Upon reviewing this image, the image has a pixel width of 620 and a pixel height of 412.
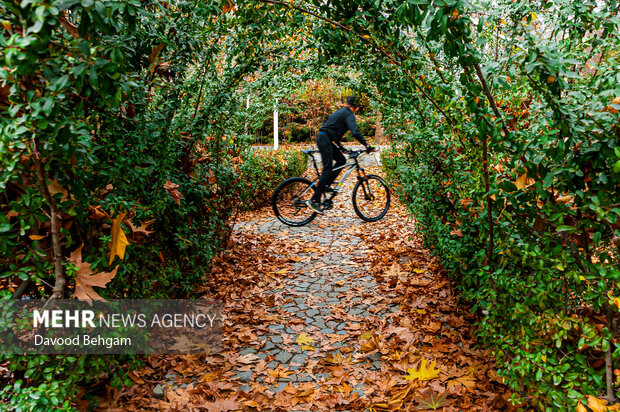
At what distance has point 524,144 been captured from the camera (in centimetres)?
185

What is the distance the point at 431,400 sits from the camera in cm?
257

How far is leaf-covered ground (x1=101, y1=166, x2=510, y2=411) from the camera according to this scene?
2666 mm

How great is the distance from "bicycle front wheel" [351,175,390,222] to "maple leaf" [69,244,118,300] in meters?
5.63

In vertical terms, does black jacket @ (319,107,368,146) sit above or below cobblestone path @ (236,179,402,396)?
above

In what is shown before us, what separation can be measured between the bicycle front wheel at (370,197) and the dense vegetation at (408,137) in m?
3.66

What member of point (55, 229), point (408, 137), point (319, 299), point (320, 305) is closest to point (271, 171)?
point (319, 299)

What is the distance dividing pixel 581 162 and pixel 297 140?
69.5 feet

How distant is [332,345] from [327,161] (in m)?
3.93

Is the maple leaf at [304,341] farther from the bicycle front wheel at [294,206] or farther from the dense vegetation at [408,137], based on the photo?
the bicycle front wheel at [294,206]

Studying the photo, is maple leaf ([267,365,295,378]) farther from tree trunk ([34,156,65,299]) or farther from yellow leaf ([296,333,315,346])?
tree trunk ([34,156,65,299])

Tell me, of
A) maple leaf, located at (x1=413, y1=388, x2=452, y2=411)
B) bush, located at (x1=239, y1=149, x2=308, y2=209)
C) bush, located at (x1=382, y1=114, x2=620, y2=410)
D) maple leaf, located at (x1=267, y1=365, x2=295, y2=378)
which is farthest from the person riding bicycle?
maple leaf, located at (x1=413, y1=388, x2=452, y2=411)

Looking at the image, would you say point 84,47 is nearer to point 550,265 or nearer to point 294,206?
point 550,265

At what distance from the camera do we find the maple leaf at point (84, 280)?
2.02 metres

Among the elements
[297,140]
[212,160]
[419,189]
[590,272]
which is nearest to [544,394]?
[590,272]
